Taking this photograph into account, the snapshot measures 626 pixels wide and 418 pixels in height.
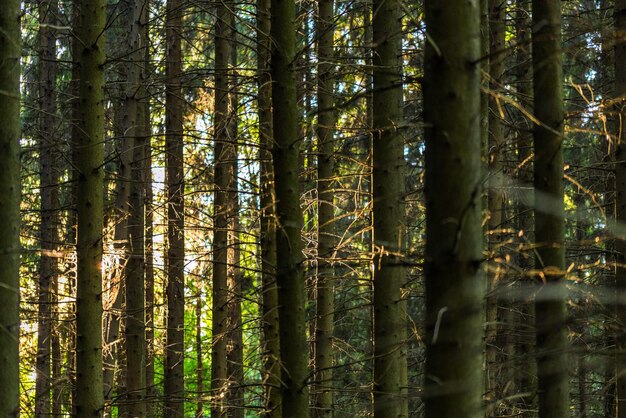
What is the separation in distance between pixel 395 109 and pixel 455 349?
173 inches

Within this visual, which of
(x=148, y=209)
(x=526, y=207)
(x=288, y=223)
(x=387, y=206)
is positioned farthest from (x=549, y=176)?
(x=148, y=209)

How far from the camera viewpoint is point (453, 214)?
3.14 metres

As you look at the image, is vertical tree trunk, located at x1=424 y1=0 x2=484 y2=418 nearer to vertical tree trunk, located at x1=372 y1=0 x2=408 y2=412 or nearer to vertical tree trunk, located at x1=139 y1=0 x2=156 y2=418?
vertical tree trunk, located at x1=372 y1=0 x2=408 y2=412

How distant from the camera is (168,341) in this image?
13523mm

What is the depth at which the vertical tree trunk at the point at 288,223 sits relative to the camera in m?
5.63

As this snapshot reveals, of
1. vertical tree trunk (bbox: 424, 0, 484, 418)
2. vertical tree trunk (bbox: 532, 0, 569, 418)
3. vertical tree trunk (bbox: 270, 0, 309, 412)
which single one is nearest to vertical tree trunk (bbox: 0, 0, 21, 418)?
vertical tree trunk (bbox: 270, 0, 309, 412)

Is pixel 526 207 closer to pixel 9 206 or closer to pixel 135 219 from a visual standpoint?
pixel 135 219

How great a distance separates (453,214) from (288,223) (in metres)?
2.61

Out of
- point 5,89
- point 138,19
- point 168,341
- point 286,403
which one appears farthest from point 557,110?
point 168,341

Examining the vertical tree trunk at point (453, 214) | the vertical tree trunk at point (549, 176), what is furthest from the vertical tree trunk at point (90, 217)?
the vertical tree trunk at point (453, 214)

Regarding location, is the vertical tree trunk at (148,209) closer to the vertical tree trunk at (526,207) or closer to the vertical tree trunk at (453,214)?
the vertical tree trunk at (526,207)

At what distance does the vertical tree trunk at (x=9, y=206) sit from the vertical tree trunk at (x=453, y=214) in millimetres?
2827

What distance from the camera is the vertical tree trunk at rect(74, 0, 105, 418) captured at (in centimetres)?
650

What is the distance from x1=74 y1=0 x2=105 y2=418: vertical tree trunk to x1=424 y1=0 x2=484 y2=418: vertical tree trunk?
4114mm
